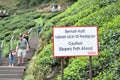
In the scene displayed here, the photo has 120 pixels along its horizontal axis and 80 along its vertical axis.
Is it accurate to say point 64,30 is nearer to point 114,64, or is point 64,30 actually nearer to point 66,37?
point 66,37

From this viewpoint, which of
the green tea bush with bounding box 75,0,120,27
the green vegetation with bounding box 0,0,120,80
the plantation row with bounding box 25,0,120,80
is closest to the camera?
the plantation row with bounding box 25,0,120,80

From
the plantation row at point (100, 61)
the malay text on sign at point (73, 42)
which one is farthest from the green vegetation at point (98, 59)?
the malay text on sign at point (73, 42)

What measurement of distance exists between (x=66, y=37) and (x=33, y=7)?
2090 inches

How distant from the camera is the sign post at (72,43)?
9008 mm

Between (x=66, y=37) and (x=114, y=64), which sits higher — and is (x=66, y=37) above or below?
above

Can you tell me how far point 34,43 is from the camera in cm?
2506

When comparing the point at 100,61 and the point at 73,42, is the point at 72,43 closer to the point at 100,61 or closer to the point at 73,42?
the point at 73,42

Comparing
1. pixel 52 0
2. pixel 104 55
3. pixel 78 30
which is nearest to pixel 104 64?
pixel 104 55

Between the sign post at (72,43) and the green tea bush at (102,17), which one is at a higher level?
the green tea bush at (102,17)

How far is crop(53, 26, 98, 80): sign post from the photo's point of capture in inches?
355

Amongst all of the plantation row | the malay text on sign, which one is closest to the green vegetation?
the plantation row

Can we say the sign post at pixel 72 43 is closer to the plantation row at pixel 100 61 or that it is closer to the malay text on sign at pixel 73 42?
the malay text on sign at pixel 73 42

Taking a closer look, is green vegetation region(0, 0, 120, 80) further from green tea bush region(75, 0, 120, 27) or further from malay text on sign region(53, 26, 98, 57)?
malay text on sign region(53, 26, 98, 57)

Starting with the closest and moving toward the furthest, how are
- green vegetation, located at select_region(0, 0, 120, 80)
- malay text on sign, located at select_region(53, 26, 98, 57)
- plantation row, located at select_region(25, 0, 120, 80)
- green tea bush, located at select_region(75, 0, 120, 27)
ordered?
1. malay text on sign, located at select_region(53, 26, 98, 57)
2. plantation row, located at select_region(25, 0, 120, 80)
3. green vegetation, located at select_region(0, 0, 120, 80)
4. green tea bush, located at select_region(75, 0, 120, 27)
